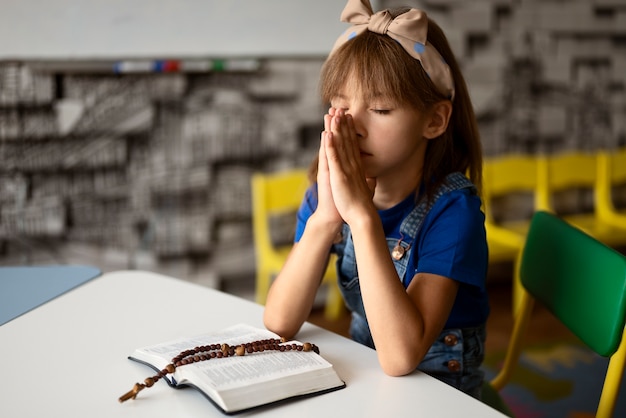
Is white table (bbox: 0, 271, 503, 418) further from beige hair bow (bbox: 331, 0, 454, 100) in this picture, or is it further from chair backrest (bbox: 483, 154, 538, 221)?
chair backrest (bbox: 483, 154, 538, 221)

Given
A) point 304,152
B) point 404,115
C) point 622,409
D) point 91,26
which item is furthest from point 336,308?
point 404,115

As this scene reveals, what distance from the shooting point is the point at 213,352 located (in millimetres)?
993

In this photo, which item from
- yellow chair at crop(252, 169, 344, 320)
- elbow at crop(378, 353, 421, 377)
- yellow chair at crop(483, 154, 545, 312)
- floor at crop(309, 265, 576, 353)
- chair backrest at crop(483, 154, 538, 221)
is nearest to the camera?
Result: elbow at crop(378, 353, 421, 377)

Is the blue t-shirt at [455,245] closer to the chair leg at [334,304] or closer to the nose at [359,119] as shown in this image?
the nose at [359,119]

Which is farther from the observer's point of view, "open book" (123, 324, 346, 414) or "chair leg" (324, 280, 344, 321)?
"chair leg" (324, 280, 344, 321)

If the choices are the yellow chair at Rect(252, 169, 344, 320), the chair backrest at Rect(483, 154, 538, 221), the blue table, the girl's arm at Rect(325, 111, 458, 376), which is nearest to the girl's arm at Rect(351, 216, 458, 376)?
the girl's arm at Rect(325, 111, 458, 376)

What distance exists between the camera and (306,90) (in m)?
2.94

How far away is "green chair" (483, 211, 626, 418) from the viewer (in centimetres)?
112

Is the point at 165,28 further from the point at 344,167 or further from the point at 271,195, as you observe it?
the point at 344,167

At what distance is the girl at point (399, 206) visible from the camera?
1067 millimetres

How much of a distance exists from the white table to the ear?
41cm

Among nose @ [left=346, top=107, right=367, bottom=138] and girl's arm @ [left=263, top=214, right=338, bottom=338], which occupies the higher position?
nose @ [left=346, top=107, right=367, bottom=138]

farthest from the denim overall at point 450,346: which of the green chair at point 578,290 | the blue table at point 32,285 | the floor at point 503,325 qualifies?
the floor at point 503,325

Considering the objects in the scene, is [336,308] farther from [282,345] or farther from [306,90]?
[282,345]
